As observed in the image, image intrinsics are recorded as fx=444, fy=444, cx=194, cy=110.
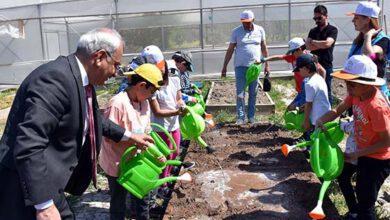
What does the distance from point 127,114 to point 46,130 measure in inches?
46.1

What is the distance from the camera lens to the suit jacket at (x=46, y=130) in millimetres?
1907

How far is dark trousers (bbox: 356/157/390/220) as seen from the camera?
314cm

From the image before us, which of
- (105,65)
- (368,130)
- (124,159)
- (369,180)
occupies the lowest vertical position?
(369,180)

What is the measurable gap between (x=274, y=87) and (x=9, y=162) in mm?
9582

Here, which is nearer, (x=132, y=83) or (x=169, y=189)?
(x=132, y=83)

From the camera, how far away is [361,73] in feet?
10.3

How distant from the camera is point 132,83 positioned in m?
3.21

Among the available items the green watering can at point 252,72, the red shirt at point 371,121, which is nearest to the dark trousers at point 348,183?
the red shirt at point 371,121

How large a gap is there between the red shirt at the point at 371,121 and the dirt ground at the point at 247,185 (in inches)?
31.0

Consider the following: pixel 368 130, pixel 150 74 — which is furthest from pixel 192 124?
pixel 368 130

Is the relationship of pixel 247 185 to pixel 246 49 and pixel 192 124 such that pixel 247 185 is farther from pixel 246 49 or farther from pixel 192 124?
pixel 246 49

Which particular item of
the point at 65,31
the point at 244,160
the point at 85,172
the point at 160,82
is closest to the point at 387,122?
the point at 160,82

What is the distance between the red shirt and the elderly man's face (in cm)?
179

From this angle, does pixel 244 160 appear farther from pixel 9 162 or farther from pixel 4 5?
pixel 4 5
